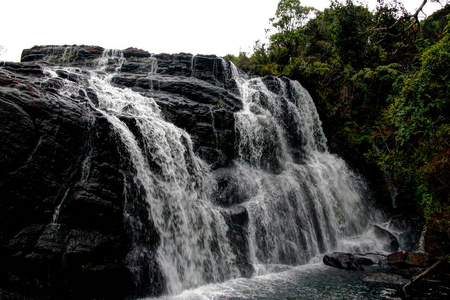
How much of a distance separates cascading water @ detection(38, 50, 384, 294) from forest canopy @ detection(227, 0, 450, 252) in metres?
2.25

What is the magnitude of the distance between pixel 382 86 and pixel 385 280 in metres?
15.9

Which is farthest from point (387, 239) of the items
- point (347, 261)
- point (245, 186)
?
point (245, 186)

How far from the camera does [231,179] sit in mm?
13375

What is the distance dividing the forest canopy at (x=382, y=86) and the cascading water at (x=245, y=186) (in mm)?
2251

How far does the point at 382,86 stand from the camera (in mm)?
21094

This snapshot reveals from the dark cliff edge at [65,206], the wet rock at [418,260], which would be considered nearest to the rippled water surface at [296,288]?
the dark cliff edge at [65,206]

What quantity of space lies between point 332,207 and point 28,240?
13.7 metres

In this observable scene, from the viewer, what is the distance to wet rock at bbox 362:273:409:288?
30.9 ft

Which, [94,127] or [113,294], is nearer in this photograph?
[113,294]

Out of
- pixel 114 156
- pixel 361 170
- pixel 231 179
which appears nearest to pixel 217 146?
pixel 231 179

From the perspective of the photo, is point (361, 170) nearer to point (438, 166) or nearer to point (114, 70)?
point (438, 166)

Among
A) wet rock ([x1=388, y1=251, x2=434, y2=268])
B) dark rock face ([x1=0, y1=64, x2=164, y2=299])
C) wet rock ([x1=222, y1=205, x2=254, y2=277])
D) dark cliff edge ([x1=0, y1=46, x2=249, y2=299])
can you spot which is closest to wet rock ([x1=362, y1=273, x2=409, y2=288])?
wet rock ([x1=388, y1=251, x2=434, y2=268])

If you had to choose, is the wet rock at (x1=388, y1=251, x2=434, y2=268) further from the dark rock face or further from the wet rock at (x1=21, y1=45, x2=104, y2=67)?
the wet rock at (x1=21, y1=45, x2=104, y2=67)

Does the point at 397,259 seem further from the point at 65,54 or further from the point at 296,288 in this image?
the point at 65,54
